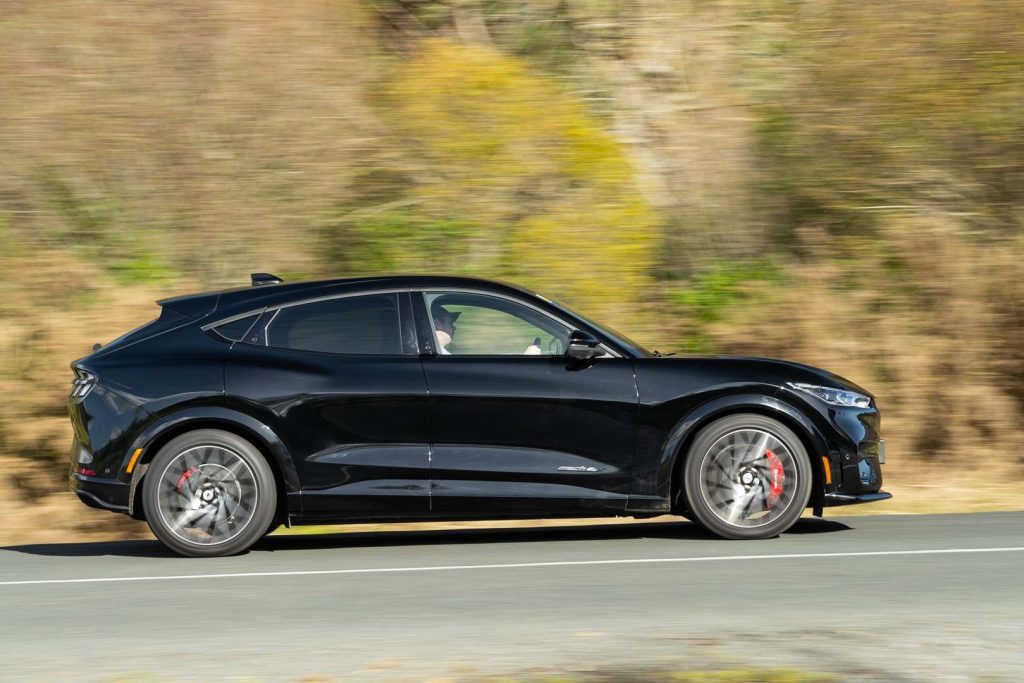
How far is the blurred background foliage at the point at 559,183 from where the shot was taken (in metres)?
11.9

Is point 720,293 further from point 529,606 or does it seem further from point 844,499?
point 529,606

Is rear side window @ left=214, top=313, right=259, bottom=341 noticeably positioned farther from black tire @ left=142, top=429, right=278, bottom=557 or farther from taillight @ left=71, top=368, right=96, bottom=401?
taillight @ left=71, top=368, right=96, bottom=401

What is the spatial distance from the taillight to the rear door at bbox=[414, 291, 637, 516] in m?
1.96

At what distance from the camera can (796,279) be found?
12.2m

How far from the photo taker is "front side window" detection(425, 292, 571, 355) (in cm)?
808

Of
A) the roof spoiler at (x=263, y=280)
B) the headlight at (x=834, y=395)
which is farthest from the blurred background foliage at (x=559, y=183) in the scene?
the headlight at (x=834, y=395)

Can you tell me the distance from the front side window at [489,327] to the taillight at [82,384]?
2.03m

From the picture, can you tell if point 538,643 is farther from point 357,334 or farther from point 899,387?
point 899,387

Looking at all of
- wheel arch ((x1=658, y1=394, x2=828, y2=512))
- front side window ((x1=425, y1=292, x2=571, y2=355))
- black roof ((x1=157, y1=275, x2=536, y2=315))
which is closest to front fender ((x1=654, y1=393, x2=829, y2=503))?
wheel arch ((x1=658, y1=394, x2=828, y2=512))

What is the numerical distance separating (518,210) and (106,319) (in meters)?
4.18

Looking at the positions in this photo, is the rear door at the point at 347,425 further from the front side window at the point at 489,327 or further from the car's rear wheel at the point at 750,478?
the car's rear wheel at the point at 750,478

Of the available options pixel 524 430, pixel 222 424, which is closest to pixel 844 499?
pixel 524 430

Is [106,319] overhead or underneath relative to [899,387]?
overhead

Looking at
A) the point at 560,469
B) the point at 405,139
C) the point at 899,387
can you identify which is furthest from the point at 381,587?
the point at 405,139
